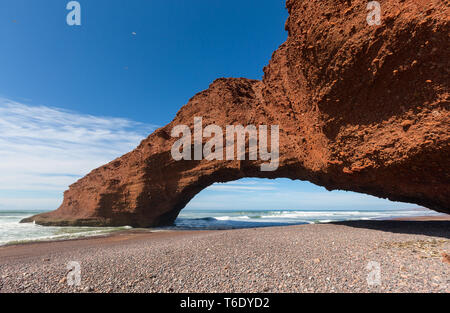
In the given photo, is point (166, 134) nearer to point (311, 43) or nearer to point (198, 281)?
point (311, 43)

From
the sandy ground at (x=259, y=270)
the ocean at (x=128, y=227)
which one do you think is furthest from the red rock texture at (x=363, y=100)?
the ocean at (x=128, y=227)

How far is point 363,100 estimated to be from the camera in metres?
8.00

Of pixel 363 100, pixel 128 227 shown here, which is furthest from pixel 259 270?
pixel 128 227

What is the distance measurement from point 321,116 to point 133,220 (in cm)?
1787

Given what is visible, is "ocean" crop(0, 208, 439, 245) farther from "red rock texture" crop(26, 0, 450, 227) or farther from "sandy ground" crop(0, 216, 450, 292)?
"sandy ground" crop(0, 216, 450, 292)

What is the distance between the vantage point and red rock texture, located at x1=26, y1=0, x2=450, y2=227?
6.52m

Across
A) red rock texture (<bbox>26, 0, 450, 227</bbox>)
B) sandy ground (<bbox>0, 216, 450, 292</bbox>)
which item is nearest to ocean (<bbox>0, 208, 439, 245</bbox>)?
red rock texture (<bbox>26, 0, 450, 227</bbox>)

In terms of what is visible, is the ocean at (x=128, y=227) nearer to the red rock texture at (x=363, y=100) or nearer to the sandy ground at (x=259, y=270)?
the red rock texture at (x=363, y=100)

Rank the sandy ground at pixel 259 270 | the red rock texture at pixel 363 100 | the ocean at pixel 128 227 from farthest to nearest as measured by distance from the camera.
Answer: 1. the ocean at pixel 128 227
2. the red rock texture at pixel 363 100
3. the sandy ground at pixel 259 270

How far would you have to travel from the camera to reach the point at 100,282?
13.8ft

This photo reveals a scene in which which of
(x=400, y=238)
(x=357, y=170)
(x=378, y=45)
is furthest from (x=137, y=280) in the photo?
(x=378, y=45)

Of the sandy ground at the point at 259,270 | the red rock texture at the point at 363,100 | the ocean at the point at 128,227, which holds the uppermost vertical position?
the red rock texture at the point at 363,100

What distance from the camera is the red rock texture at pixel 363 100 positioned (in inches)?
257

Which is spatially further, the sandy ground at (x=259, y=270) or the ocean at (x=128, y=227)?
the ocean at (x=128, y=227)
